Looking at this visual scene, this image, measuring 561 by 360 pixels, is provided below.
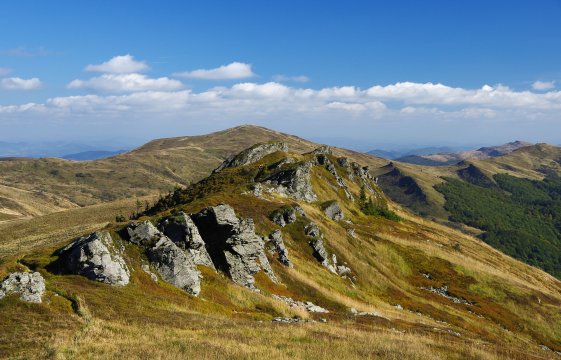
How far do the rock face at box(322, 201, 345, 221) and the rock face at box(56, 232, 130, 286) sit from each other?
82567mm

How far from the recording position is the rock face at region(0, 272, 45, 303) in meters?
26.6

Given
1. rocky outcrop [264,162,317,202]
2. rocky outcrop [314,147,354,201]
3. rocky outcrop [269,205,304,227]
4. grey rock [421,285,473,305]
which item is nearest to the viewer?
rocky outcrop [269,205,304,227]

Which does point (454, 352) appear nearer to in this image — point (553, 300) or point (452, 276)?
point (452, 276)

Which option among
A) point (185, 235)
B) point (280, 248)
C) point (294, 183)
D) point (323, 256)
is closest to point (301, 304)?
point (280, 248)

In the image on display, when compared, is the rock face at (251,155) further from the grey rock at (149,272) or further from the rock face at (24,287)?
the rock face at (24,287)

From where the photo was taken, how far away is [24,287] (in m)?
27.2

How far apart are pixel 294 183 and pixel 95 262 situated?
8903 centimetres

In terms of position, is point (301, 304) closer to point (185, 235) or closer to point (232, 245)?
point (232, 245)

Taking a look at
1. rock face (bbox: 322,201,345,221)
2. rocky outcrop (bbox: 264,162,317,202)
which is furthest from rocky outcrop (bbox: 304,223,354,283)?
rock face (bbox: 322,201,345,221)

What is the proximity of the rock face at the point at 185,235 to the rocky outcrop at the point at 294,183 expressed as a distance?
63.0 meters

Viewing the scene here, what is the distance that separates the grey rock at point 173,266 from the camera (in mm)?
43594

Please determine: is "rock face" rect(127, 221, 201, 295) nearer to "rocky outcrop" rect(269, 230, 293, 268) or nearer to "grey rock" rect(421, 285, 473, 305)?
"rocky outcrop" rect(269, 230, 293, 268)

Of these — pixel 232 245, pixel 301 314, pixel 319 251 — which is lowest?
pixel 319 251

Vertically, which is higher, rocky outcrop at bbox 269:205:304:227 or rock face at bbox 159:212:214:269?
rock face at bbox 159:212:214:269
